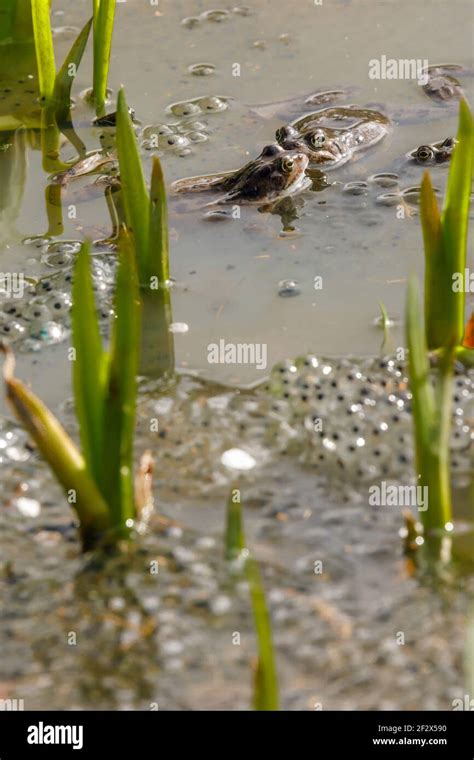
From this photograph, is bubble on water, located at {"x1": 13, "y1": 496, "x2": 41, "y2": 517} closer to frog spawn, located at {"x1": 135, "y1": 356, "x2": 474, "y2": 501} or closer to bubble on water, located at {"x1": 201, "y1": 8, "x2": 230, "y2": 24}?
frog spawn, located at {"x1": 135, "y1": 356, "x2": 474, "y2": 501}

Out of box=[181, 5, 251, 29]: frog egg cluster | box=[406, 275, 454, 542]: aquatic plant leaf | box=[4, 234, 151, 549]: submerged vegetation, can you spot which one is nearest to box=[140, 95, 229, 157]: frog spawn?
box=[181, 5, 251, 29]: frog egg cluster

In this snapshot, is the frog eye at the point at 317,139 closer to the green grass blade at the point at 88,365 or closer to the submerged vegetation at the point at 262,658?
the green grass blade at the point at 88,365

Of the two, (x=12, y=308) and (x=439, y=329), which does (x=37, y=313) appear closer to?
(x=12, y=308)

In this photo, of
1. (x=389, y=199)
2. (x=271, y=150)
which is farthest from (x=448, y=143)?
(x=271, y=150)

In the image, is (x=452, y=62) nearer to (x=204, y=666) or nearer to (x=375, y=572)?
(x=375, y=572)

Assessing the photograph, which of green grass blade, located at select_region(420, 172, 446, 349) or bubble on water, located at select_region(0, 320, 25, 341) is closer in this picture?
green grass blade, located at select_region(420, 172, 446, 349)

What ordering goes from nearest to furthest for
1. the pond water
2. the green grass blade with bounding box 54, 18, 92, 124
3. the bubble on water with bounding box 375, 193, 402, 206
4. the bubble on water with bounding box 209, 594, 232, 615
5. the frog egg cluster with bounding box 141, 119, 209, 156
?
the pond water < the bubble on water with bounding box 209, 594, 232, 615 < the bubble on water with bounding box 375, 193, 402, 206 < the green grass blade with bounding box 54, 18, 92, 124 < the frog egg cluster with bounding box 141, 119, 209, 156

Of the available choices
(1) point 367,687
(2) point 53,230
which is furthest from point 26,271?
(1) point 367,687
